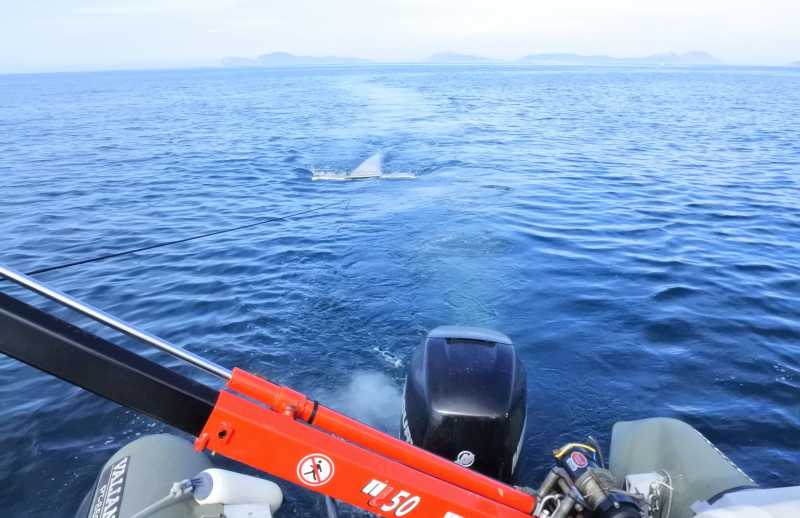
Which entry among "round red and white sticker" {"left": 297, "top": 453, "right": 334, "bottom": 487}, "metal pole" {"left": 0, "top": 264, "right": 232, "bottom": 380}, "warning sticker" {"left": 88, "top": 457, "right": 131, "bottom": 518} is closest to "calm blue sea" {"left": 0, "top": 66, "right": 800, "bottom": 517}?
"warning sticker" {"left": 88, "top": 457, "right": 131, "bottom": 518}

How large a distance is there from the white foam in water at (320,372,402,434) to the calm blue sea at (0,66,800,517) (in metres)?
0.03

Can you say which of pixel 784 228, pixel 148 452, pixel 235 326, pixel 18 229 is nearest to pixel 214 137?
pixel 18 229

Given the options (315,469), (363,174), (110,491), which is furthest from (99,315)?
(363,174)

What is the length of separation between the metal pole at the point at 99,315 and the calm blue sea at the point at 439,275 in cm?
303

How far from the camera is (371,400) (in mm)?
6805

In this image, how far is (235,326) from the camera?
29.2ft

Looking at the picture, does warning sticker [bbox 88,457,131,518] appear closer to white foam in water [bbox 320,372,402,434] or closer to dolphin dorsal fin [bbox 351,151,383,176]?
white foam in water [bbox 320,372,402,434]

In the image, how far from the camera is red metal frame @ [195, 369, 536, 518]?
269 cm

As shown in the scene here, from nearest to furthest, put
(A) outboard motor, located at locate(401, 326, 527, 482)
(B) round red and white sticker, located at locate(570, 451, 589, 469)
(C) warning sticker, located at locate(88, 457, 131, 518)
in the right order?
(B) round red and white sticker, located at locate(570, 451, 589, 469) → (C) warning sticker, located at locate(88, 457, 131, 518) → (A) outboard motor, located at locate(401, 326, 527, 482)

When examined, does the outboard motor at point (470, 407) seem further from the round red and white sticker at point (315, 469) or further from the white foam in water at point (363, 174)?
the white foam in water at point (363, 174)

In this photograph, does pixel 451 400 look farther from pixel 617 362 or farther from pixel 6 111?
pixel 6 111

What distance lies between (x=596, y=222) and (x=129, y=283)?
11.4 meters

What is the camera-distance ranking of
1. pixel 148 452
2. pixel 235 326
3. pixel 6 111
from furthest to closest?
pixel 6 111 < pixel 235 326 < pixel 148 452

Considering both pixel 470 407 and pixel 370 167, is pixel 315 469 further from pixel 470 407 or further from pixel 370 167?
pixel 370 167
